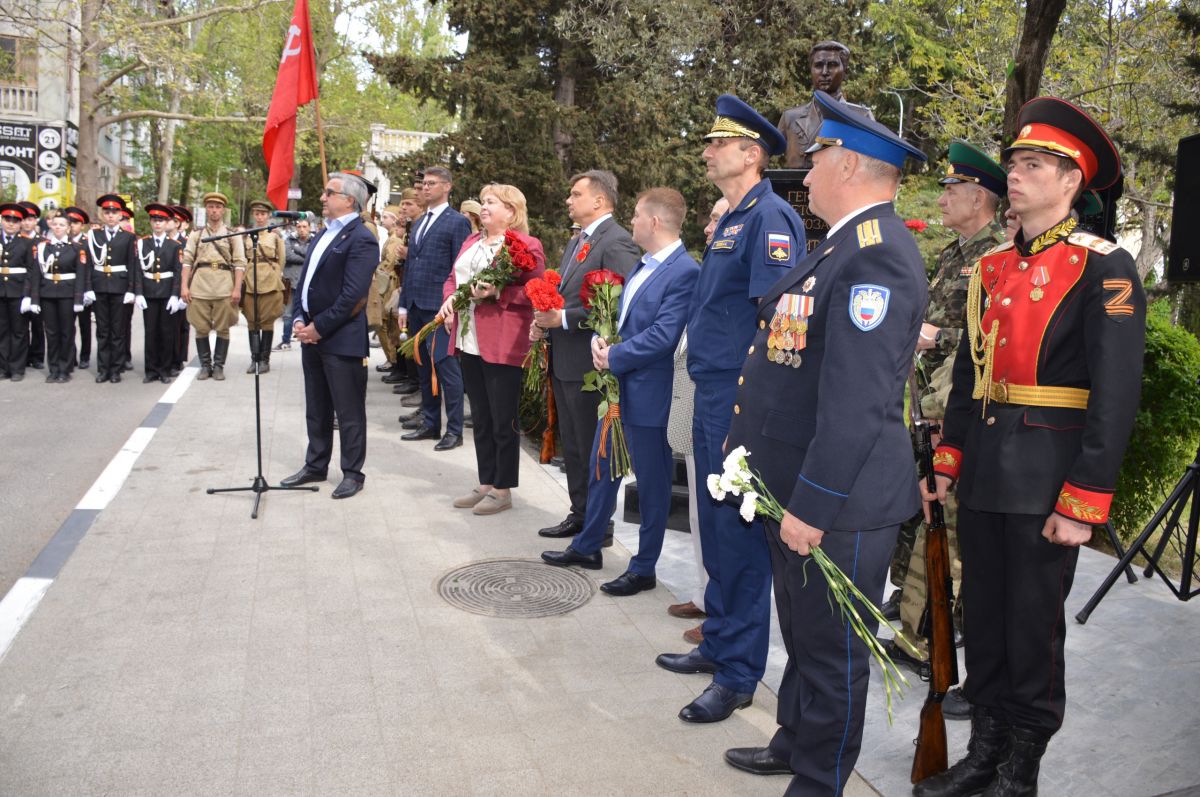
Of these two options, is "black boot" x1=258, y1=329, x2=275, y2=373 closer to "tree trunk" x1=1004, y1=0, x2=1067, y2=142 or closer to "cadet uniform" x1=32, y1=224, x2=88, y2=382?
"cadet uniform" x1=32, y1=224, x2=88, y2=382

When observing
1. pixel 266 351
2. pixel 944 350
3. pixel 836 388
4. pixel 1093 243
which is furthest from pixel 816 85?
pixel 266 351

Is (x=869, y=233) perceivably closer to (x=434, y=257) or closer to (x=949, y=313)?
(x=949, y=313)

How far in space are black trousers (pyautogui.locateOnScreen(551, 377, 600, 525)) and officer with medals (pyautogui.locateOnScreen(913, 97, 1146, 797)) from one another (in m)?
2.92

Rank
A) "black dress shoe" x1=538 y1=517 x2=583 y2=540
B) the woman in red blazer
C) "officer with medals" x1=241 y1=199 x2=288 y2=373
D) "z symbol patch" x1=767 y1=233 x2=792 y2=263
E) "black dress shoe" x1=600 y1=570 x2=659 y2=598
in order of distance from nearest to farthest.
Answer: "z symbol patch" x1=767 y1=233 x2=792 y2=263 < "black dress shoe" x1=600 y1=570 x2=659 y2=598 < "black dress shoe" x1=538 y1=517 x2=583 y2=540 < the woman in red blazer < "officer with medals" x1=241 y1=199 x2=288 y2=373

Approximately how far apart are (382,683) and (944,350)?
2915 millimetres

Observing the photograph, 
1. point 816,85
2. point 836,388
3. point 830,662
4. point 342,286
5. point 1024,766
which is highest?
point 816,85

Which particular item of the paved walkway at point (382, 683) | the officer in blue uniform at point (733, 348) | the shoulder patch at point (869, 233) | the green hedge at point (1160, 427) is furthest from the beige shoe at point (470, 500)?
the shoulder patch at point (869, 233)

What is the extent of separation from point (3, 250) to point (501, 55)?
29.0 ft

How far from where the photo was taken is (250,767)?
3311 mm

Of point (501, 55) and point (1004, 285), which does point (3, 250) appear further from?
point (1004, 285)

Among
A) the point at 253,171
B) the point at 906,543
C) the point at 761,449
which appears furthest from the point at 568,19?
the point at 253,171

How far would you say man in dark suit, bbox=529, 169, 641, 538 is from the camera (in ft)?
18.3

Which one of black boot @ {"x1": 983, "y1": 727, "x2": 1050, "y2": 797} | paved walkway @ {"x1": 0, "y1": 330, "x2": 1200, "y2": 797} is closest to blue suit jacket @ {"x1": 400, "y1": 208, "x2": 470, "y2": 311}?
paved walkway @ {"x1": 0, "y1": 330, "x2": 1200, "y2": 797}

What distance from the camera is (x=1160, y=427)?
5809mm
